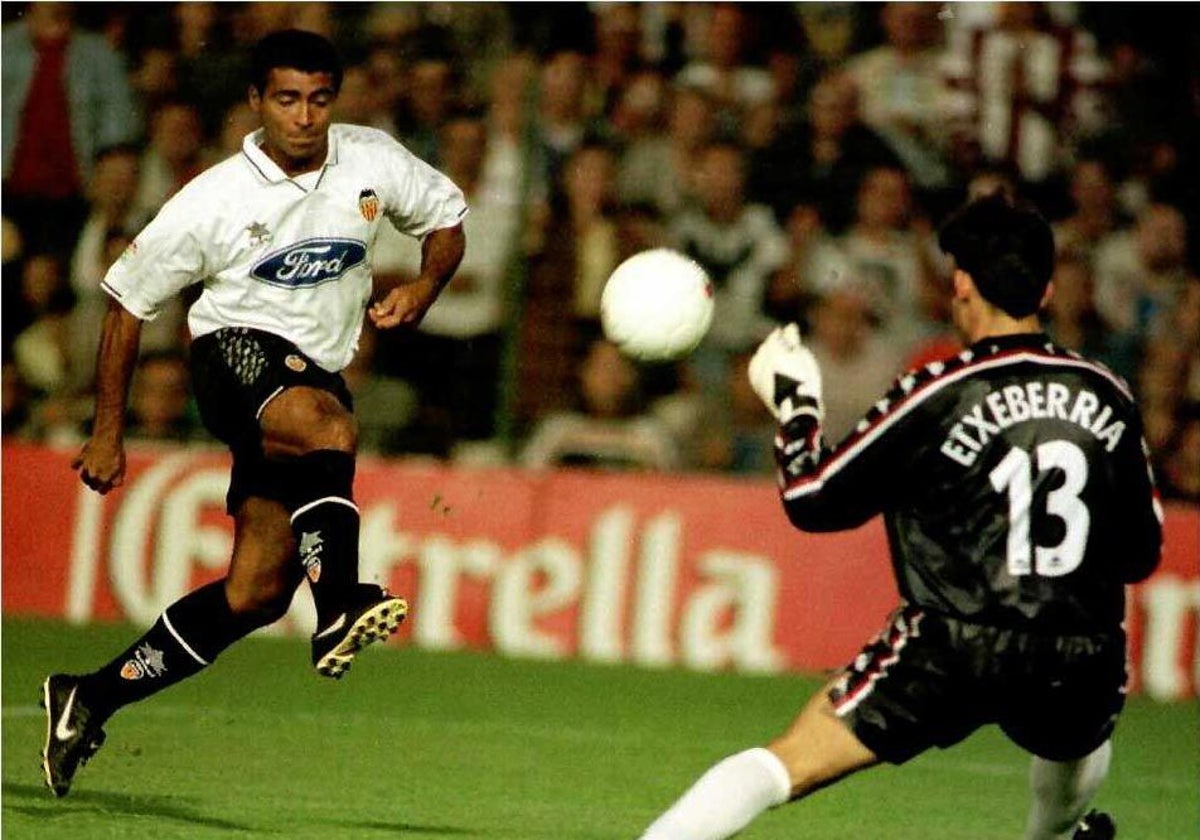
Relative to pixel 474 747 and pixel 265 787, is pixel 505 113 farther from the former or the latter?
pixel 265 787

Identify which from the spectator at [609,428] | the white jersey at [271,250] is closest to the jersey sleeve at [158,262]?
the white jersey at [271,250]

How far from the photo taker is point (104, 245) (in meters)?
12.3

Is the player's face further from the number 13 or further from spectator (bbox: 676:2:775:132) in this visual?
spectator (bbox: 676:2:775:132)

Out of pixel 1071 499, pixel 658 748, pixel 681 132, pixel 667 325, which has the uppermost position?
pixel 681 132

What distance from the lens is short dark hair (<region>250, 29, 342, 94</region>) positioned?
6828mm

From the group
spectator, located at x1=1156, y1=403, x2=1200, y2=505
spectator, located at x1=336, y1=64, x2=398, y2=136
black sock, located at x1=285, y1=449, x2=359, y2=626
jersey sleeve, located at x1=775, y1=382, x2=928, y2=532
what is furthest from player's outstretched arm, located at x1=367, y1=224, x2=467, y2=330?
spectator, located at x1=1156, y1=403, x2=1200, y2=505

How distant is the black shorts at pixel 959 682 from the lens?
512cm

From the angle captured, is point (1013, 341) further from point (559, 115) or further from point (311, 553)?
point (559, 115)

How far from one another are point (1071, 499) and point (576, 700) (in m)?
5.52

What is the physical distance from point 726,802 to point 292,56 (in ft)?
9.50

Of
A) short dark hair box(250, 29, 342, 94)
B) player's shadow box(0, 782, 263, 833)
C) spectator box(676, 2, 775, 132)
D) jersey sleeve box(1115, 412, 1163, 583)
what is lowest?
player's shadow box(0, 782, 263, 833)

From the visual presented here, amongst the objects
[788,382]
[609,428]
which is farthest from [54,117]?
[788,382]

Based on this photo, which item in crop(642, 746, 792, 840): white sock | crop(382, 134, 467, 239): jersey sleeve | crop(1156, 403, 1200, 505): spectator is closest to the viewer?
crop(642, 746, 792, 840): white sock

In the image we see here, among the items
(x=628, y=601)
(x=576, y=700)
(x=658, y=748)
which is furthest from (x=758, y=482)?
(x=658, y=748)
